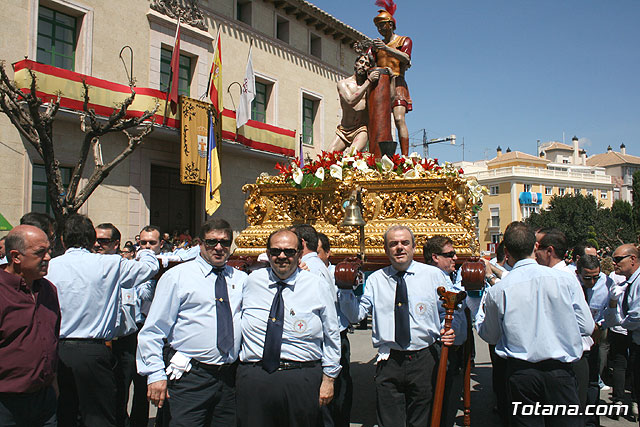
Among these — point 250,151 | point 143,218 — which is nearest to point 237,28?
point 250,151

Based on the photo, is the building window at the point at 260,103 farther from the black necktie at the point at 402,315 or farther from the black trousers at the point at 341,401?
the black necktie at the point at 402,315

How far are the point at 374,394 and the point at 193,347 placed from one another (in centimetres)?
375

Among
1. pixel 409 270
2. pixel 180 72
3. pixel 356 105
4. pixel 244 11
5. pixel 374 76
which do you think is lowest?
pixel 409 270

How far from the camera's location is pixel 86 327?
4.36m


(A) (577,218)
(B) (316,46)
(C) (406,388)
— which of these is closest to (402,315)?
(C) (406,388)

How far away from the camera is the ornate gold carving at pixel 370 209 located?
625 centimetres

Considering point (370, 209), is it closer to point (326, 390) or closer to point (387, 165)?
point (387, 165)

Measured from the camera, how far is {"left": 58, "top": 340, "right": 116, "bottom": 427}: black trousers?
14.1ft

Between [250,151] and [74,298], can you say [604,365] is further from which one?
[250,151]

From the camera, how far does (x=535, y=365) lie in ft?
11.9

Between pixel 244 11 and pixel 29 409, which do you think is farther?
pixel 244 11

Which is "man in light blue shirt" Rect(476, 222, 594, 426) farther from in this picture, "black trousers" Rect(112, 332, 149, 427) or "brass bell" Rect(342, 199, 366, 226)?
"black trousers" Rect(112, 332, 149, 427)

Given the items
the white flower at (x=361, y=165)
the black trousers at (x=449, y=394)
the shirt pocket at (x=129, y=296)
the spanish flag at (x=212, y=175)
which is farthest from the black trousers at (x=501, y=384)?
the spanish flag at (x=212, y=175)

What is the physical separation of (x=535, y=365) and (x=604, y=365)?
492 centimetres
